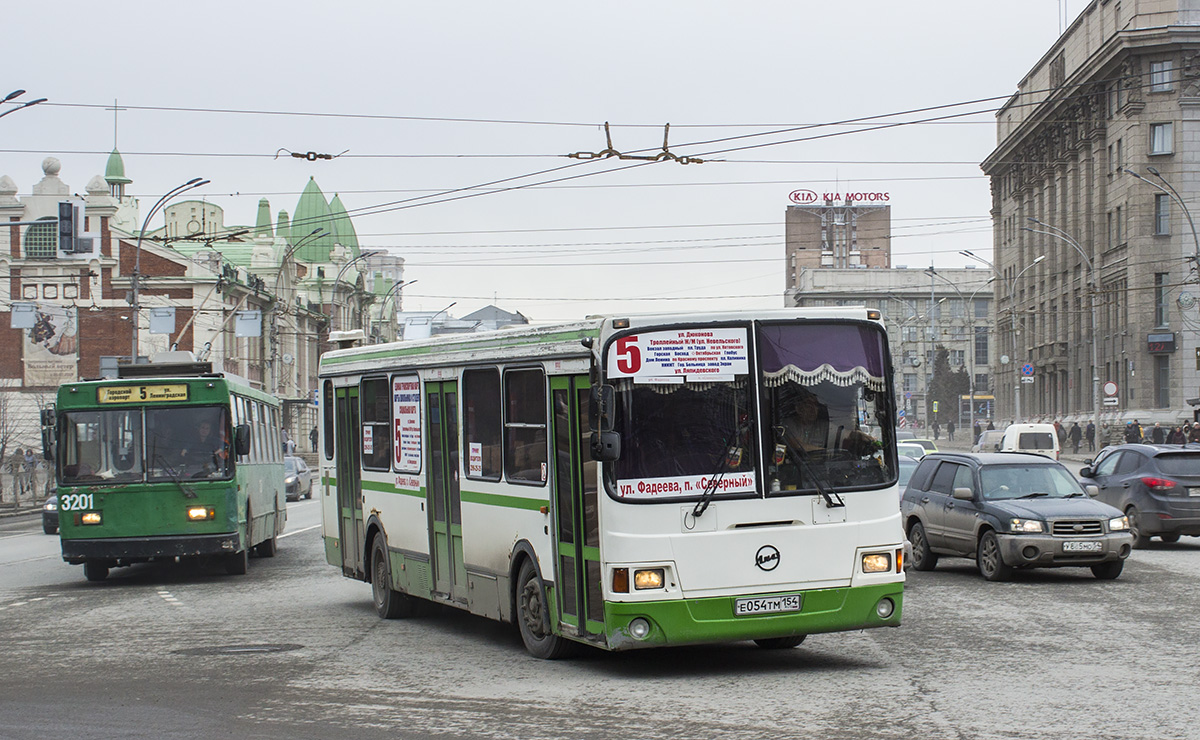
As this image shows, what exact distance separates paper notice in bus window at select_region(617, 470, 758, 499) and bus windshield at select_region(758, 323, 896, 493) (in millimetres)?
192

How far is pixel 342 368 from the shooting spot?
618 inches

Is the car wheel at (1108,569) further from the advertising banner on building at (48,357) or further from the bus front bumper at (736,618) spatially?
the advertising banner on building at (48,357)

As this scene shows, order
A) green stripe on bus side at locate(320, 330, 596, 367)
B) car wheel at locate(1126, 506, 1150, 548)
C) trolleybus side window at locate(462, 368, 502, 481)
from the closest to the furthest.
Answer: green stripe on bus side at locate(320, 330, 596, 367), trolleybus side window at locate(462, 368, 502, 481), car wheel at locate(1126, 506, 1150, 548)

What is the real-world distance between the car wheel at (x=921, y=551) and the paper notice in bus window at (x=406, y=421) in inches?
304

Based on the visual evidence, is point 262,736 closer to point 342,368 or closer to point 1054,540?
point 342,368

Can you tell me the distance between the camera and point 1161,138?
63875 millimetres

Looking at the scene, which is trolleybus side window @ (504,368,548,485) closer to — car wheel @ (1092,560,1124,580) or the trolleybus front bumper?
car wheel @ (1092,560,1124,580)

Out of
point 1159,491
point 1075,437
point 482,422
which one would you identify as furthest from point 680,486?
point 1075,437

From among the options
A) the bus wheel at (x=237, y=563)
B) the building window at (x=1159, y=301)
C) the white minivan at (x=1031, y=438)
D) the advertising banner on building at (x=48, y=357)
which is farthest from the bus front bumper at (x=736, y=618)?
the advertising banner on building at (x=48, y=357)

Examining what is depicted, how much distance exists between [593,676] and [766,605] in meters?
1.29

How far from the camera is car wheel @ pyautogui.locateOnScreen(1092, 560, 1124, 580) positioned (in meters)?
16.9

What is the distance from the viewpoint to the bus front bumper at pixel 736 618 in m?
9.89

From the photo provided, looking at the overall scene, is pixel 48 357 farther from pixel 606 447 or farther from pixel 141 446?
pixel 606 447

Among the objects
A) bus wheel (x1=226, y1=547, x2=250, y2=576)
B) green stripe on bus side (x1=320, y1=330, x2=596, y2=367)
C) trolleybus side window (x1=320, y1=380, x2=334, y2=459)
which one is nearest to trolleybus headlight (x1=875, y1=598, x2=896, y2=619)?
green stripe on bus side (x1=320, y1=330, x2=596, y2=367)
